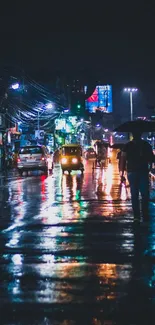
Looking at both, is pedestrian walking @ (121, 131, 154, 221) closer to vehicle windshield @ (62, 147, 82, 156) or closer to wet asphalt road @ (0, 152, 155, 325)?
wet asphalt road @ (0, 152, 155, 325)

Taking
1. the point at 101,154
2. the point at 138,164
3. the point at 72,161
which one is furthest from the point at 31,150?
the point at 138,164

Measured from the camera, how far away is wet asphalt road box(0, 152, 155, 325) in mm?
5281

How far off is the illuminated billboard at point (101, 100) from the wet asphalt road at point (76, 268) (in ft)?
350

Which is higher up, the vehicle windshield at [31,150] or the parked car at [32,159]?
the vehicle windshield at [31,150]

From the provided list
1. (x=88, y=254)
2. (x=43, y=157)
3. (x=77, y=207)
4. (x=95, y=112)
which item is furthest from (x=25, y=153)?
(x=95, y=112)

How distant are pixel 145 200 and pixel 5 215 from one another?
3.65 metres

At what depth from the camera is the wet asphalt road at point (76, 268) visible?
528 centimetres

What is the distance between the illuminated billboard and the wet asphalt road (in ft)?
350

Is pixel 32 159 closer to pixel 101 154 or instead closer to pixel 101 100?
pixel 101 154

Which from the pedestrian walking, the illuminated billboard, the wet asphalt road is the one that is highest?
the illuminated billboard

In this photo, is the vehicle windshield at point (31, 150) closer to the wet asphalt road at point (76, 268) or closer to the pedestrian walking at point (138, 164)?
the wet asphalt road at point (76, 268)

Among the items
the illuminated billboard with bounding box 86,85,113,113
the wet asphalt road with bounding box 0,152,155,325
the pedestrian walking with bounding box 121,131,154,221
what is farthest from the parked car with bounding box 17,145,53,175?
the illuminated billboard with bounding box 86,85,113,113

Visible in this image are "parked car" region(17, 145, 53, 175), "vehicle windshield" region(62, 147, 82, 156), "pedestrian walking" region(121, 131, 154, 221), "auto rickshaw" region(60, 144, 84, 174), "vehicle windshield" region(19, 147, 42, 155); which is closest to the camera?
"pedestrian walking" region(121, 131, 154, 221)

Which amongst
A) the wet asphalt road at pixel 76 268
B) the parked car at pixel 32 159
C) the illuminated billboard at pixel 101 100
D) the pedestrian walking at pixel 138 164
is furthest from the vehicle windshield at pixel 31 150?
the illuminated billboard at pixel 101 100
